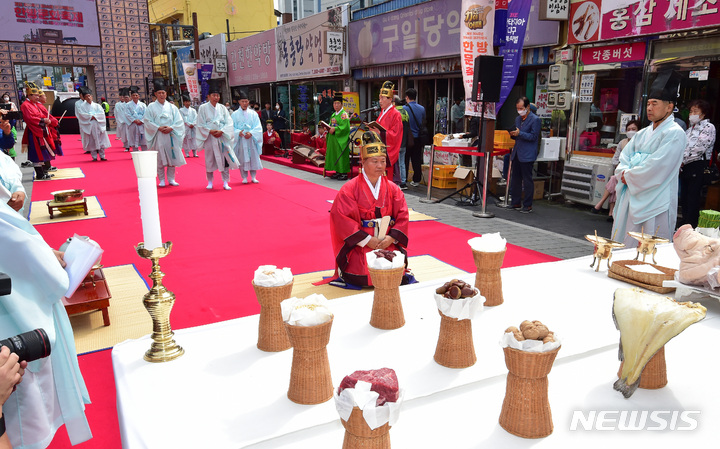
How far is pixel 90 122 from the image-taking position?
11789mm

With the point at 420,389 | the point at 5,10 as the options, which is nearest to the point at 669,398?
the point at 420,389

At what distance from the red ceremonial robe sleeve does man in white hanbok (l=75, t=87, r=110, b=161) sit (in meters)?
10.7

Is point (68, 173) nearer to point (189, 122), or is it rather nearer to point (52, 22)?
point (189, 122)

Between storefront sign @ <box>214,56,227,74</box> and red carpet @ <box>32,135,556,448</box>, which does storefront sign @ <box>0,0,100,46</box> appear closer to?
storefront sign @ <box>214,56,227,74</box>

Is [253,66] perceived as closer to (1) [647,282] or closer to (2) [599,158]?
(2) [599,158]

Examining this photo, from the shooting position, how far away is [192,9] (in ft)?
81.2

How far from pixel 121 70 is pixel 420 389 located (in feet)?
94.7

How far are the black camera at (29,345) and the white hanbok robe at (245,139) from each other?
7595 millimetres

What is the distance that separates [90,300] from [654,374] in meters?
2.89

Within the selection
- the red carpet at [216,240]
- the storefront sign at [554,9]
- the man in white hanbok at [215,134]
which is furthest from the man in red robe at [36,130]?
the storefront sign at [554,9]

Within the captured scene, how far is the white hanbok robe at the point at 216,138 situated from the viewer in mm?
7828

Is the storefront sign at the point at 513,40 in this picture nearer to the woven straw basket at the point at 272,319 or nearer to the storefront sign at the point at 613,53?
the storefront sign at the point at 613,53

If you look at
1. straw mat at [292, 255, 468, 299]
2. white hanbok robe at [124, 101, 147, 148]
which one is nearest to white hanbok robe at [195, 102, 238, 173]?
straw mat at [292, 255, 468, 299]

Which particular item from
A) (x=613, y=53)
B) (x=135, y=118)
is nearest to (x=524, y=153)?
(x=613, y=53)
